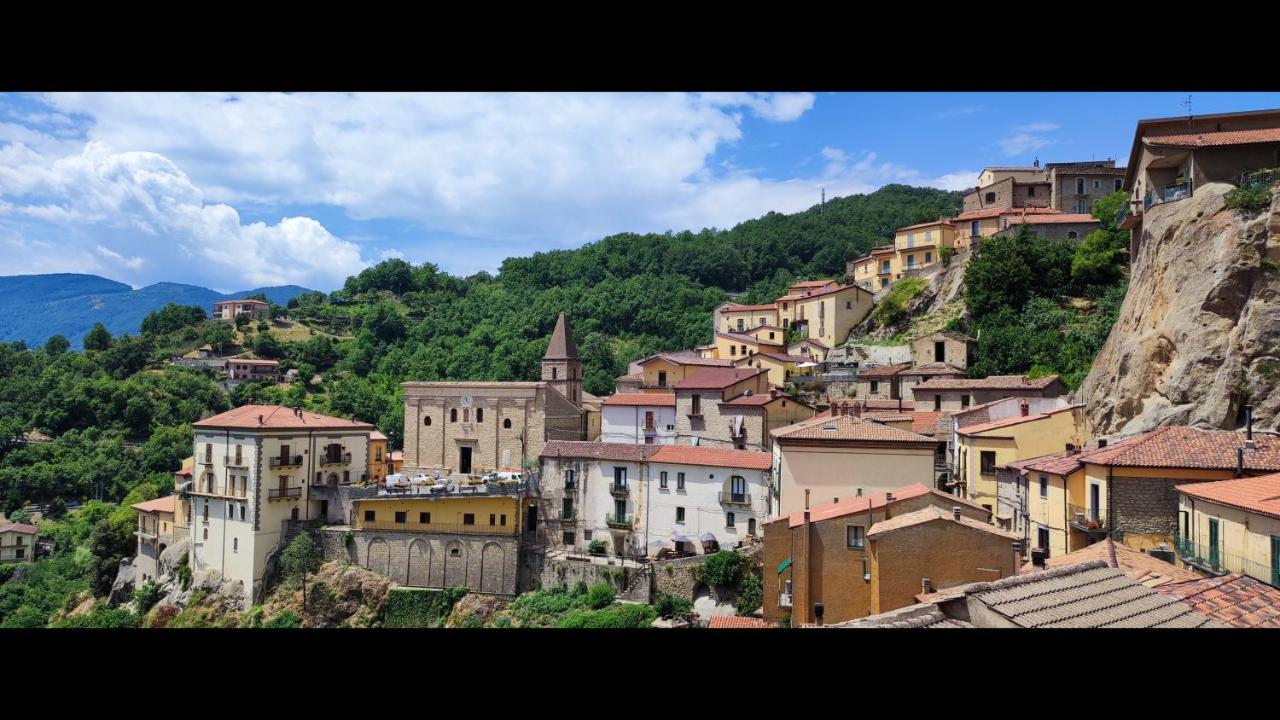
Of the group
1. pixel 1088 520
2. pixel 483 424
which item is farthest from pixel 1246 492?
pixel 483 424

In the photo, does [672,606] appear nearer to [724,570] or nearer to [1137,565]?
[724,570]

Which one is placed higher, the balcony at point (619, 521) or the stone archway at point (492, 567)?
the balcony at point (619, 521)

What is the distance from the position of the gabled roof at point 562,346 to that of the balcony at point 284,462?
13.9 m

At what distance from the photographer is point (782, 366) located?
47.9 metres

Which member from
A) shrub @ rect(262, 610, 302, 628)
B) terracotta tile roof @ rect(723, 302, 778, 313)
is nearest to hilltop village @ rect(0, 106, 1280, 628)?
shrub @ rect(262, 610, 302, 628)

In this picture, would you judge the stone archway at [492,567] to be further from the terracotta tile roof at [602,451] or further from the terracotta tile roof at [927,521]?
the terracotta tile roof at [927,521]

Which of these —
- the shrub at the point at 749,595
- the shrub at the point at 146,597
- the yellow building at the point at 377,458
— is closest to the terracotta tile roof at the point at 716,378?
the shrub at the point at 749,595

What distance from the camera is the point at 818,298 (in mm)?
54688

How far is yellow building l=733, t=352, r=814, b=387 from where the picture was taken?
47031 mm

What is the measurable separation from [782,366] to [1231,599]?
122 feet

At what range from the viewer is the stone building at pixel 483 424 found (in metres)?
42.9

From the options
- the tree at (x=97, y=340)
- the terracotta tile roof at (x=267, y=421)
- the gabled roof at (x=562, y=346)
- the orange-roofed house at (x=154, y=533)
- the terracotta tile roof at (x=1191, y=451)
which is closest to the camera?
the terracotta tile roof at (x=1191, y=451)
